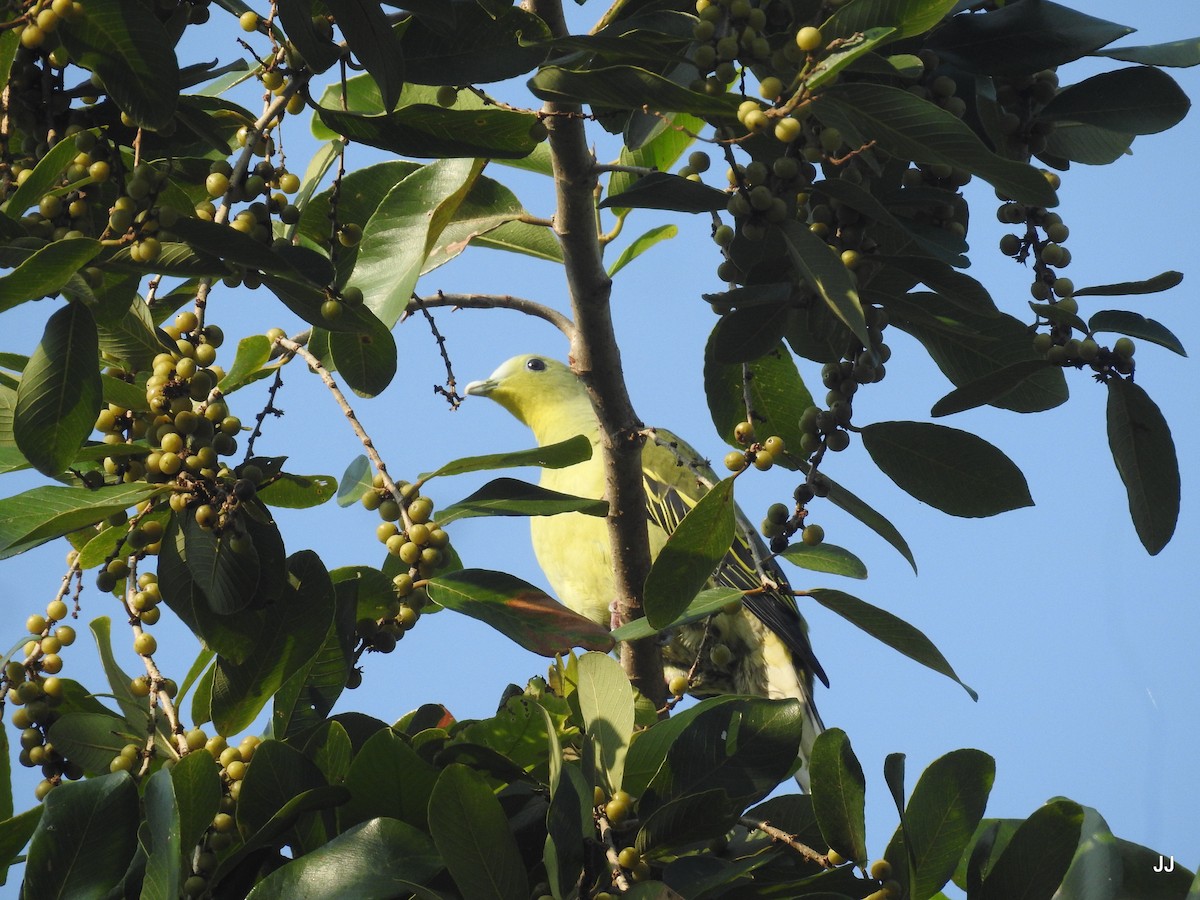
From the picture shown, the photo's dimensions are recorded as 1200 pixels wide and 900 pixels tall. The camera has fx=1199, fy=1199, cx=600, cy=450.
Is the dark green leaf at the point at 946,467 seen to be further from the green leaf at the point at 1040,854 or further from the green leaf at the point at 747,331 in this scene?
the green leaf at the point at 1040,854

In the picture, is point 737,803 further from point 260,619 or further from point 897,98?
point 897,98

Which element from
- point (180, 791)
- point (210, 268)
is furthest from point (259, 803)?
point (210, 268)

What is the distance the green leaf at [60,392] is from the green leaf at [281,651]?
311 millimetres

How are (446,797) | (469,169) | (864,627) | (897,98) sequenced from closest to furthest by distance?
1. (897,98)
2. (446,797)
3. (864,627)
4. (469,169)

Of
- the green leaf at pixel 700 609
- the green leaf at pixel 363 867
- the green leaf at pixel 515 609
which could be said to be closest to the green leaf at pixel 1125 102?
the green leaf at pixel 700 609

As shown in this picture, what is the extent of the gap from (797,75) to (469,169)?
2.09 feet

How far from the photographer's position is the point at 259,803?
4.35 feet

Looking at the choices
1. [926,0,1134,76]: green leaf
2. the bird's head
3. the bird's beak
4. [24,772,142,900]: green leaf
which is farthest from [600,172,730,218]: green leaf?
the bird's beak

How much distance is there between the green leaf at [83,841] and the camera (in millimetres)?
1239

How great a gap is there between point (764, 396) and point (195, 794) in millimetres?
919

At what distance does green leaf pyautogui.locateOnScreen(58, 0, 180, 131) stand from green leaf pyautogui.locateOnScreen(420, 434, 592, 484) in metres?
0.53

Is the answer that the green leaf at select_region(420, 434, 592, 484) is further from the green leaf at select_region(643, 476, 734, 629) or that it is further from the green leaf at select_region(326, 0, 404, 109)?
the green leaf at select_region(326, 0, 404, 109)

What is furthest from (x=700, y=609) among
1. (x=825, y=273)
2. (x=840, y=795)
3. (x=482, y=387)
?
(x=482, y=387)

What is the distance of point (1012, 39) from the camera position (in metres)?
1.39
